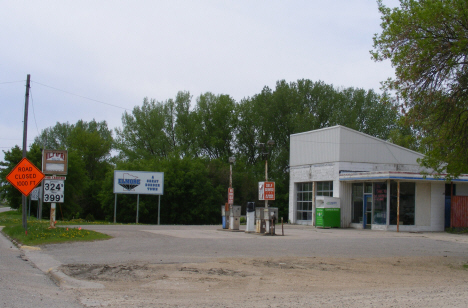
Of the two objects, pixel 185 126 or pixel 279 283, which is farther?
pixel 185 126

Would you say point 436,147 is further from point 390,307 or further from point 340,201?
point 340,201

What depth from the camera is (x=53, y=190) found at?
849 inches

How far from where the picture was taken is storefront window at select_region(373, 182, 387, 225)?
103 ft

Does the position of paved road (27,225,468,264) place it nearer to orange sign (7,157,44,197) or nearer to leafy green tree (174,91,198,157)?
orange sign (7,157,44,197)

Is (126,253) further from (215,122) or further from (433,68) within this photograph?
(215,122)

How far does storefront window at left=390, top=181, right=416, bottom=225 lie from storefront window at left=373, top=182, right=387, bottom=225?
0.43m

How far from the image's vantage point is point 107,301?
26.1 feet

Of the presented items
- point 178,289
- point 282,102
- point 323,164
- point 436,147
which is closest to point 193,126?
point 282,102


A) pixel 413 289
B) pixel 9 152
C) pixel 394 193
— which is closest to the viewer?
pixel 413 289

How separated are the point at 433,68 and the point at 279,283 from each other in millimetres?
8375

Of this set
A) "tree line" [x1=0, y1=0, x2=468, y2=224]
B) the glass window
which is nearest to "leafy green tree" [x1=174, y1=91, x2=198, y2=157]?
"tree line" [x1=0, y1=0, x2=468, y2=224]

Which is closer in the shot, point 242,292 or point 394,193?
point 242,292

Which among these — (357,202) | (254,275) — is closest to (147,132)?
(357,202)

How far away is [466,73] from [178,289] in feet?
34.9
